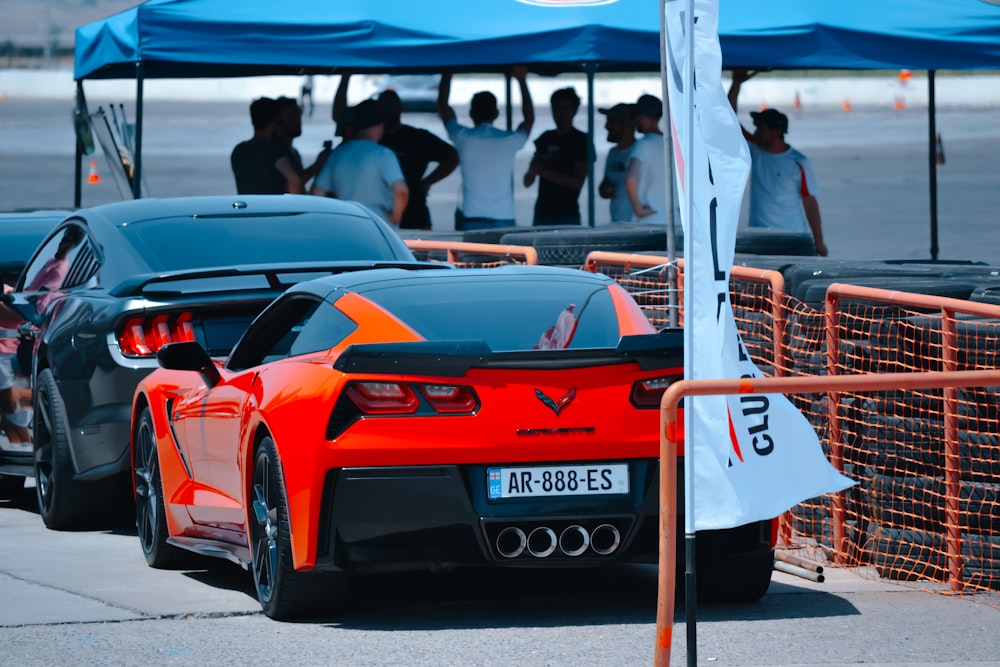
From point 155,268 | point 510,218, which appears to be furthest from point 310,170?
point 155,268

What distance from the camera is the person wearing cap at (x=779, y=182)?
15.0 m

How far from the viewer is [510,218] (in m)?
15.6

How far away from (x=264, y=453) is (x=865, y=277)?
3588 millimetres

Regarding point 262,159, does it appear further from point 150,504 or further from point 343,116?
point 150,504

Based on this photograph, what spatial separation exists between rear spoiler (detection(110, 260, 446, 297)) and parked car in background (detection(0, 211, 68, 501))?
4.60 ft

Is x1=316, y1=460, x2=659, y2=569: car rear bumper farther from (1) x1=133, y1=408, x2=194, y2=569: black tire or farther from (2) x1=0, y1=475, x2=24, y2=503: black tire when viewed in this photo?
(2) x1=0, y1=475, x2=24, y2=503: black tire

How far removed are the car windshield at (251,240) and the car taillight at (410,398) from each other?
2.82 m

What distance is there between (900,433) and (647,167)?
27.3 feet

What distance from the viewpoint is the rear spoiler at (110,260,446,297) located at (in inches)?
319

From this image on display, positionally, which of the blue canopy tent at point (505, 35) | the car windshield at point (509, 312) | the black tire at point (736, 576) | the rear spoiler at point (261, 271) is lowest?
the black tire at point (736, 576)

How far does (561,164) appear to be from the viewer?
1636cm

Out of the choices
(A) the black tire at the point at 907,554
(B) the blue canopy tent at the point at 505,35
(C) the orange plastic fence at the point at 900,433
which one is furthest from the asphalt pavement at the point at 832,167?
(A) the black tire at the point at 907,554

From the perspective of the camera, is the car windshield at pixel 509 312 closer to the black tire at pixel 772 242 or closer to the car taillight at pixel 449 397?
the car taillight at pixel 449 397

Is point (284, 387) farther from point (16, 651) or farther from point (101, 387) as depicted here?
point (101, 387)
